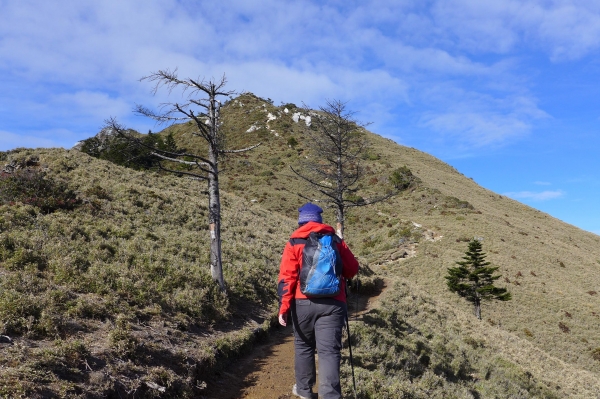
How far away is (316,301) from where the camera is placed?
180 inches

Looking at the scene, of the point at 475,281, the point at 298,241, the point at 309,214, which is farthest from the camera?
the point at 475,281

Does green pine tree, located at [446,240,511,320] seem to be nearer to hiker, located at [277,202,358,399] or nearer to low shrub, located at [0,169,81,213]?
hiker, located at [277,202,358,399]

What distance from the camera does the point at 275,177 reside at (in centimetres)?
5622

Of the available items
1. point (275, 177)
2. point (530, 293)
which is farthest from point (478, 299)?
point (275, 177)

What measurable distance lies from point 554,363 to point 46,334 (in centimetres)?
2302

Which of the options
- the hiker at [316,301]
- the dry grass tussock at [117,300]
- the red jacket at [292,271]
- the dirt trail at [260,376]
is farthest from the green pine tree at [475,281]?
the red jacket at [292,271]

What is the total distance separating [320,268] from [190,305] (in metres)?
6.14

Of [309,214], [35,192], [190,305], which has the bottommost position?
[190,305]

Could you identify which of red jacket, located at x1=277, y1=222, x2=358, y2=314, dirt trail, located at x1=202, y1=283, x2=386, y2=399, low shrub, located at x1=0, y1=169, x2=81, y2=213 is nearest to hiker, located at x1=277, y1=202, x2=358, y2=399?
red jacket, located at x1=277, y1=222, x2=358, y2=314

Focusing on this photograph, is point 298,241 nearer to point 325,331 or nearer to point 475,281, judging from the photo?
point 325,331

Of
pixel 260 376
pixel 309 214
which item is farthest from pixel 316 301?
pixel 260 376

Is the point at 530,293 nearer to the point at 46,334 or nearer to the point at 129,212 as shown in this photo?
the point at 129,212

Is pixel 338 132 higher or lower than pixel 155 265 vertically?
higher

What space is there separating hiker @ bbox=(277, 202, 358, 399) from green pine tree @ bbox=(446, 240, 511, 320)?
2596 centimetres
